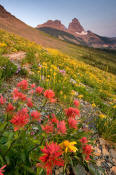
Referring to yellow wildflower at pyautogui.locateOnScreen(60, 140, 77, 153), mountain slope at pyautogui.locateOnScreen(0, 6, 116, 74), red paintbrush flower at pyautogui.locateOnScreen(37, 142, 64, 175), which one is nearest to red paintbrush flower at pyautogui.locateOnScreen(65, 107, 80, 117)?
yellow wildflower at pyautogui.locateOnScreen(60, 140, 77, 153)

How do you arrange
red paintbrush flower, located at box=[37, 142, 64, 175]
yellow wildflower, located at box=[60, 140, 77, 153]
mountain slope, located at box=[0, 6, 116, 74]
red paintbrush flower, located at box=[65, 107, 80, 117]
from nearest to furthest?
red paintbrush flower, located at box=[37, 142, 64, 175]
yellow wildflower, located at box=[60, 140, 77, 153]
red paintbrush flower, located at box=[65, 107, 80, 117]
mountain slope, located at box=[0, 6, 116, 74]

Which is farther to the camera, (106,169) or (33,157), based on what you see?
(106,169)

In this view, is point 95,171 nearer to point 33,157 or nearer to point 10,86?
point 33,157

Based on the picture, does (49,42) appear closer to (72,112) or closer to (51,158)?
(72,112)

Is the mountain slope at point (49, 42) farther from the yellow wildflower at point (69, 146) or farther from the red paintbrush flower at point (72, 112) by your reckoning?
the yellow wildflower at point (69, 146)

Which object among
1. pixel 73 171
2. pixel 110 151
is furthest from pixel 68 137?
pixel 110 151

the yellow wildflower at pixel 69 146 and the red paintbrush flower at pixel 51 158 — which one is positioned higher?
the red paintbrush flower at pixel 51 158

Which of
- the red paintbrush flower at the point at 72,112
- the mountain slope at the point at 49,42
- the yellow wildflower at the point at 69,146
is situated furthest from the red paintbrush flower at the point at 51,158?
the mountain slope at the point at 49,42

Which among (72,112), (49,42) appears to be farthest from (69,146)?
Answer: (49,42)

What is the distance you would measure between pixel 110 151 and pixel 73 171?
59.7 inches

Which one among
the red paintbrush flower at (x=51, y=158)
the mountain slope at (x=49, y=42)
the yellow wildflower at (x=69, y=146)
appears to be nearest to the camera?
the red paintbrush flower at (x=51, y=158)

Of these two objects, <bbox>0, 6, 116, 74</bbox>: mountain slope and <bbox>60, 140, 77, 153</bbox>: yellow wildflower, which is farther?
<bbox>0, 6, 116, 74</bbox>: mountain slope

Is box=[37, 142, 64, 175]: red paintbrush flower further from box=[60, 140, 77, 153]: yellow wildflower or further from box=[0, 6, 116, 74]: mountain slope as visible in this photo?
box=[0, 6, 116, 74]: mountain slope

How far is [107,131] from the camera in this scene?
331 cm
